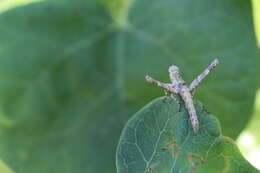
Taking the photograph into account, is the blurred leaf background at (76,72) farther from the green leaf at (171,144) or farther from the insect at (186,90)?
the green leaf at (171,144)

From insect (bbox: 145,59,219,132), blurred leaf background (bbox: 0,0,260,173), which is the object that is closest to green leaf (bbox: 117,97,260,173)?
insect (bbox: 145,59,219,132)

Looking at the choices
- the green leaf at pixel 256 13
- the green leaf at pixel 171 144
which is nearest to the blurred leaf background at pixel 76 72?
the green leaf at pixel 256 13

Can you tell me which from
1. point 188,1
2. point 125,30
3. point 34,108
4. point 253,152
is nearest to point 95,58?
point 125,30

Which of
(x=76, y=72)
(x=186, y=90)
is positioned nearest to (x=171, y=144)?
(x=186, y=90)

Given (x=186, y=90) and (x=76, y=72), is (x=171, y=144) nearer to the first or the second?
(x=186, y=90)

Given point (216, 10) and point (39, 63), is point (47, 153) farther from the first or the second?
point (216, 10)
